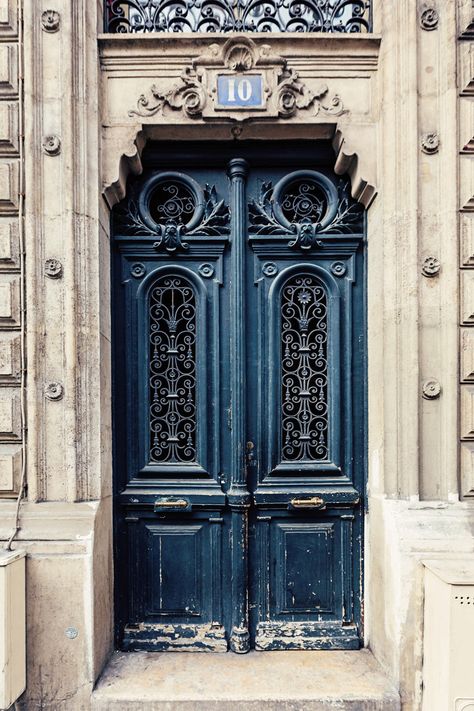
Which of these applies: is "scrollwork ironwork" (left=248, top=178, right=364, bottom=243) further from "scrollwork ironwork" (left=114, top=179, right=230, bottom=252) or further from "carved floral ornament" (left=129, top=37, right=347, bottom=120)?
"carved floral ornament" (left=129, top=37, right=347, bottom=120)

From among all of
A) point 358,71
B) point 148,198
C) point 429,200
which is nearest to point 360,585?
point 429,200

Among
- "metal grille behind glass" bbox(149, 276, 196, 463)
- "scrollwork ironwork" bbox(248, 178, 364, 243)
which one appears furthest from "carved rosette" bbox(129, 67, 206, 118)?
"metal grille behind glass" bbox(149, 276, 196, 463)

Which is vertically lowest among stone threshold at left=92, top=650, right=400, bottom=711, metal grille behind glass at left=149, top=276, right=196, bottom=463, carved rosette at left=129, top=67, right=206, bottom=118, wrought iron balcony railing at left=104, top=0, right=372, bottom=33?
stone threshold at left=92, top=650, right=400, bottom=711

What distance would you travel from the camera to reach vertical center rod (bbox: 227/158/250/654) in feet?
12.9

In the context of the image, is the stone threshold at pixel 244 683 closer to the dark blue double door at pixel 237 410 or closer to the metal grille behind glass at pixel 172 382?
the dark blue double door at pixel 237 410

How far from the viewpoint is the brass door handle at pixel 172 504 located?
394 centimetres

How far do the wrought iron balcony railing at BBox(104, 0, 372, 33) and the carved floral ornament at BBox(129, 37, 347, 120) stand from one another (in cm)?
33

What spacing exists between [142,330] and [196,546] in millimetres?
1972

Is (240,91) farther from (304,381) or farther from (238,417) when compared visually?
(238,417)

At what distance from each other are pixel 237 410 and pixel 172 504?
99 cm

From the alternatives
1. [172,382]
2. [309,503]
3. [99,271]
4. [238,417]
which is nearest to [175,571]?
[309,503]

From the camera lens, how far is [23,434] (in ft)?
11.8

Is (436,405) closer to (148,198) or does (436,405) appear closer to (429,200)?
(429,200)

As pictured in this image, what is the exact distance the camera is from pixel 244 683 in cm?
351
